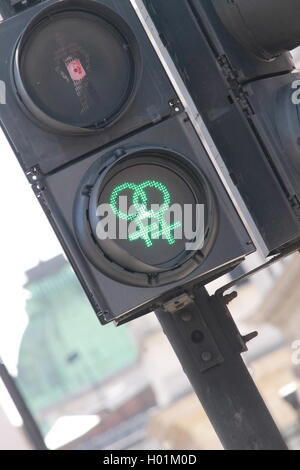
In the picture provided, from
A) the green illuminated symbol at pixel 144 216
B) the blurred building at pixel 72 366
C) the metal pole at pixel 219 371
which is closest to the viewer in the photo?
the green illuminated symbol at pixel 144 216

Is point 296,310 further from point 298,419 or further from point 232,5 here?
point 232,5

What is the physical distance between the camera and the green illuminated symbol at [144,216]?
74.7 inches

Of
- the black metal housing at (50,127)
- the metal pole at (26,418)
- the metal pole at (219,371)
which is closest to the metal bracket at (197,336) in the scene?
the metal pole at (219,371)

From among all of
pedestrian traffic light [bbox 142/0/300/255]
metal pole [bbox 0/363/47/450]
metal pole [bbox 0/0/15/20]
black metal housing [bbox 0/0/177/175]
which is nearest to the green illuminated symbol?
black metal housing [bbox 0/0/177/175]

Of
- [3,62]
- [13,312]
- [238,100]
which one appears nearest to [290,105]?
[238,100]

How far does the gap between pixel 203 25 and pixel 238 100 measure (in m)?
0.19

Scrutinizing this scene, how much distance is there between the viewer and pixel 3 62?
2.00 meters

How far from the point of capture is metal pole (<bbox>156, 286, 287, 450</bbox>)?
2068mm

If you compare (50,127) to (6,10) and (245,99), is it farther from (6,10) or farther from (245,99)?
(245,99)

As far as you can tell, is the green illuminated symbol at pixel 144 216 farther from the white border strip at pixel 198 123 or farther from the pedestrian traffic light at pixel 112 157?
the white border strip at pixel 198 123

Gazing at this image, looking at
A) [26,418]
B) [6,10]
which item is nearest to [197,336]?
[6,10]

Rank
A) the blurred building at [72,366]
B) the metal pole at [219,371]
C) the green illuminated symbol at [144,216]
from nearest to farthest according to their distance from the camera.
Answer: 1. the green illuminated symbol at [144,216]
2. the metal pole at [219,371]
3. the blurred building at [72,366]

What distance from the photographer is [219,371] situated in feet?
6.91

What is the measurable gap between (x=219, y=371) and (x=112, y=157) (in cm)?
54
